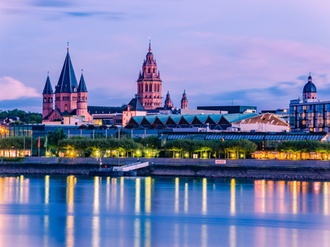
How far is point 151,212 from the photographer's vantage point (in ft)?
176

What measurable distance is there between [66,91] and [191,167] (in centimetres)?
8688

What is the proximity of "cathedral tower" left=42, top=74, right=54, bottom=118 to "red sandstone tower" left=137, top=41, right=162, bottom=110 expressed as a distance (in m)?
14.9

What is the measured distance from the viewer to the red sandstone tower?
176 metres

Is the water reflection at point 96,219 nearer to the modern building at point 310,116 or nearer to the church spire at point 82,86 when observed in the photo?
the modern building at point 310,116

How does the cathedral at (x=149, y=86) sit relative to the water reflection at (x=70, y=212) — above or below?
above

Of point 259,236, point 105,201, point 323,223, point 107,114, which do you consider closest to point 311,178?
point 105,201

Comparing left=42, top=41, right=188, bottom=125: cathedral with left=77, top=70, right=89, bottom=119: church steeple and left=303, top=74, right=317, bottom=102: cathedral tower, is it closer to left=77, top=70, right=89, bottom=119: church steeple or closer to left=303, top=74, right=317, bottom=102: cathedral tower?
left=77, top=70, right=89, bottom=119: church steeple

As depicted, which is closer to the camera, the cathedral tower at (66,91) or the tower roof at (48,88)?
the cathedral tower at (66,91)

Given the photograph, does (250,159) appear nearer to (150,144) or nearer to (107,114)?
(150,144)

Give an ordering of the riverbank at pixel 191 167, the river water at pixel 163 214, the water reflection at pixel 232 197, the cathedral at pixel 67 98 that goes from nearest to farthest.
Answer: the river water at pixel 163 214 < the water reflection at pixel 232 197 < the riverbank at pixel 191 167 < the cathedral at pixel 67 98

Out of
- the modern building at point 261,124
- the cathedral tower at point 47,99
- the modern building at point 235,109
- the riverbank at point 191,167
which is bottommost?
the riverbank at point 191,167

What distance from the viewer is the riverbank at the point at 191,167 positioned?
275ft

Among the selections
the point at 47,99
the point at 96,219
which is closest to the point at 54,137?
the point at 96,219

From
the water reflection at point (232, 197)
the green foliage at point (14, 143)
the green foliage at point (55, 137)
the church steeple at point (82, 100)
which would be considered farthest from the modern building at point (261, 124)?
the church steeple at point (82, 100)
